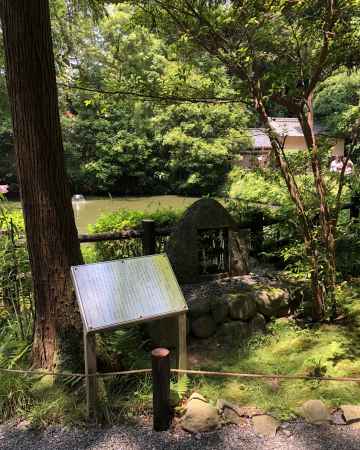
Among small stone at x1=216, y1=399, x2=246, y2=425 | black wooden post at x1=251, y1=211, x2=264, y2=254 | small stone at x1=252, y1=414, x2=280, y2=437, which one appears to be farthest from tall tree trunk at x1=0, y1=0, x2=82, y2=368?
black wooden post at x1=251, y1=211, x2=264, y2=254

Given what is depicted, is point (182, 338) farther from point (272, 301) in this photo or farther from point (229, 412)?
point (272, 301)

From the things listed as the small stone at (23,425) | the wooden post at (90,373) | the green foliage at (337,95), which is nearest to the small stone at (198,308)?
the wooden post at (90,373)

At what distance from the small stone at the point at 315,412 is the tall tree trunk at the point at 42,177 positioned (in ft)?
4.98

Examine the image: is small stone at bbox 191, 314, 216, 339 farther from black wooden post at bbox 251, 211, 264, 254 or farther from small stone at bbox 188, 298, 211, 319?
black wooden post at bbox 251, 211, 264, 254

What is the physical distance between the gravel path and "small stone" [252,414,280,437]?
0.12 ft

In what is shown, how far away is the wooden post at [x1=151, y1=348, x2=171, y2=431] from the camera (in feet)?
6.95

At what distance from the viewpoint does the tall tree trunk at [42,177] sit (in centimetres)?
246

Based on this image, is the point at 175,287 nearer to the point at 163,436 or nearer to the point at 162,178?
the point at 163,436

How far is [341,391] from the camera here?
101 inches

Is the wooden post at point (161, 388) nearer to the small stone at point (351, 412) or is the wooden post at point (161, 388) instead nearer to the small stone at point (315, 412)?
the small stone at point (315, 412)

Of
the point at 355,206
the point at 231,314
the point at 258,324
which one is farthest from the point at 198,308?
the point at 355,206

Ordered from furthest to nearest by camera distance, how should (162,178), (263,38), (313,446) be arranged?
(162,178) → (263,38) → (313,446)

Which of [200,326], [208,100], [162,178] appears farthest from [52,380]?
[162,178]

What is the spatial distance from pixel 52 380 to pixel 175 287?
1041 millimetres
